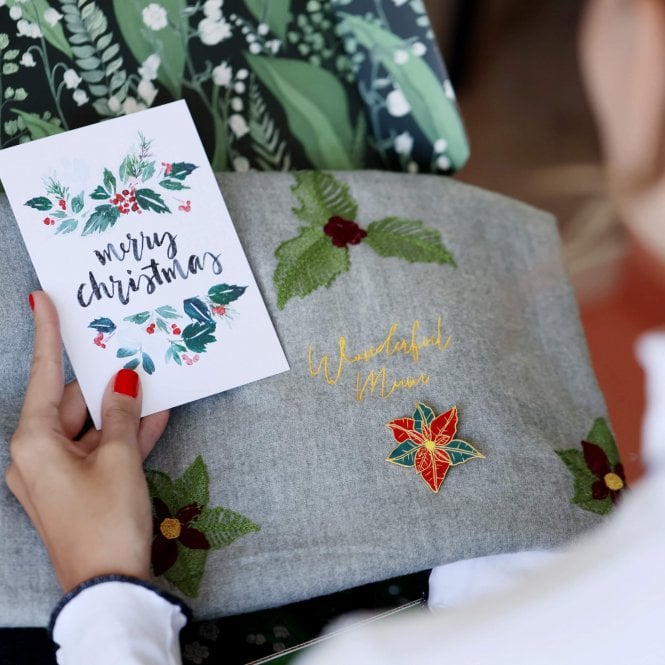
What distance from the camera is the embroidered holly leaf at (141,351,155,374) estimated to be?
0.61 metres

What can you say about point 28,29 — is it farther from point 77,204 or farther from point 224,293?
point 224,293

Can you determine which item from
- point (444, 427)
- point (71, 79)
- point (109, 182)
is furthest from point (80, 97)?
point (444, 427)

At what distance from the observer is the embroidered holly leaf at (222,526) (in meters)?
0.57

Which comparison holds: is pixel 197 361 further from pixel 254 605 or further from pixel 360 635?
pixel 360 635

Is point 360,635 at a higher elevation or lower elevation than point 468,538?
higher

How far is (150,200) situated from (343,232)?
182mm

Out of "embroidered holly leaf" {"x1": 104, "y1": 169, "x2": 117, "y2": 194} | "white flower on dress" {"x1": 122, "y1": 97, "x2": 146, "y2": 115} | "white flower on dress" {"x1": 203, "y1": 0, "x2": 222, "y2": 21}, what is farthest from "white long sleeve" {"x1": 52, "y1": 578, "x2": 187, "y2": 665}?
"white flower on dress" {"x1": 203, "y1": 0, "x2": 222, "y2": 21}

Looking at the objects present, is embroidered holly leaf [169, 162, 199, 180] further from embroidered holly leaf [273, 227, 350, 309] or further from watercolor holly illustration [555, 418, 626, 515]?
watercolor holly illustration [555, 418, 626, 515]

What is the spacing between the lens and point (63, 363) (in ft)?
1.95

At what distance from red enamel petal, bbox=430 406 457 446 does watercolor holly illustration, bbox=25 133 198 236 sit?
295 millimetres

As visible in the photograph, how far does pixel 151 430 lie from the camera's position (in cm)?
60

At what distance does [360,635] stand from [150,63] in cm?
60

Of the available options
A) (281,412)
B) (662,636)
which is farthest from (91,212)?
(662,636)

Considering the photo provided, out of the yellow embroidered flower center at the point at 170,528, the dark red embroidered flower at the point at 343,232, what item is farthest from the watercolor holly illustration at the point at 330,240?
the yellow embroidered flower center at the point at 170,528
